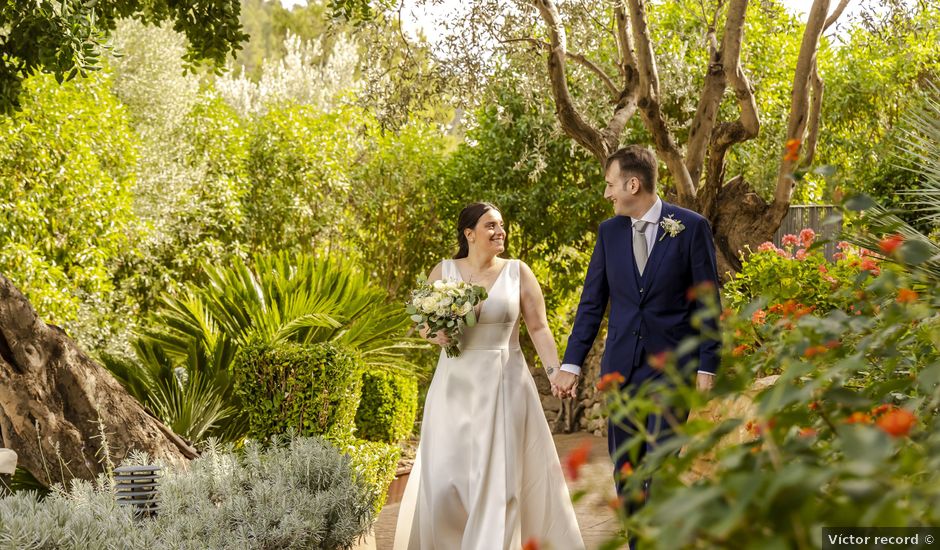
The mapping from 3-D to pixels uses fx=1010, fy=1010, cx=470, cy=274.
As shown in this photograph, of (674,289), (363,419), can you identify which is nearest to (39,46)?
(674,289)

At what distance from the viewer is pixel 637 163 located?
5129mm

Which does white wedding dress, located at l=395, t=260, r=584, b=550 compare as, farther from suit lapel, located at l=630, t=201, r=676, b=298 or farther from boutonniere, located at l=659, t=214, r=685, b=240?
boutonniere, located at l=659, t=214, r=685, b=240

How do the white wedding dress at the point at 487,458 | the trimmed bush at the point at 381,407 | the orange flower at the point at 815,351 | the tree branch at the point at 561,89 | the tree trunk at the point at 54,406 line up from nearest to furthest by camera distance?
the orange flower at the point at 815,351 < the white wedding dress at the point at 487,458 < the tree trunk at the point at 54,406 < the tree branch at the point at 561,89 < the trimmed bush at the point at 381,407

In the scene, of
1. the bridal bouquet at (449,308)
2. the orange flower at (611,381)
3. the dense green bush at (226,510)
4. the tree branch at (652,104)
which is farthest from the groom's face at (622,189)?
the tree branch at (652,104)

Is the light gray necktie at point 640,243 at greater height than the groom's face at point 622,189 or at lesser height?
lesser

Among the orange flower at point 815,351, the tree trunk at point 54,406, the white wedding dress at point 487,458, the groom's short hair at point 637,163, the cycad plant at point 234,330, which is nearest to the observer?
the orange flower at point 815,351

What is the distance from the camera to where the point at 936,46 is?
16.0 m

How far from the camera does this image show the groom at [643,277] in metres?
5.02

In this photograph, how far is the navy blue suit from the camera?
501cm

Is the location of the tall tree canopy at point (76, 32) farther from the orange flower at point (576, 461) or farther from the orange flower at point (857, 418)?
the orange flower at point (857, 418)

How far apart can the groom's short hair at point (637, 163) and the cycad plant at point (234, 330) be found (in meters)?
2.94

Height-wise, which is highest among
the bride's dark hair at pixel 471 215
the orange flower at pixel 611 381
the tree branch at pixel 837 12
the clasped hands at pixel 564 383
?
the tree branch at pixel 837 12

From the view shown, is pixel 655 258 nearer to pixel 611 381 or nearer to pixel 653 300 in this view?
pixel 653 300

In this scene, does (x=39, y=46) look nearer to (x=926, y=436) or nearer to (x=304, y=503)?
(x=304, y=503)
